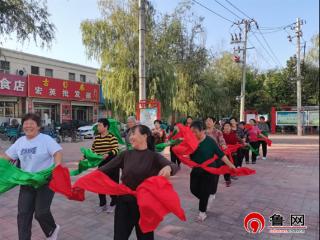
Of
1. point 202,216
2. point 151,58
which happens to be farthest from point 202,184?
point 151,58

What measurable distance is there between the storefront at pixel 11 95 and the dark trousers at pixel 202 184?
1846 cm

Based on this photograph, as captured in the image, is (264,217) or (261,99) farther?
(261,99)

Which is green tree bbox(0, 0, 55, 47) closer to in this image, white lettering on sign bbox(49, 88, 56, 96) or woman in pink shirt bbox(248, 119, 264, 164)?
woman in pink shirt bbox(248, 119, 264, 164)

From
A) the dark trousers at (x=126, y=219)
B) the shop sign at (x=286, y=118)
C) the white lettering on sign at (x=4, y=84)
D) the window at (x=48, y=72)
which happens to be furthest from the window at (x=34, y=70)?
the dark trousers at (x=126, y=219)

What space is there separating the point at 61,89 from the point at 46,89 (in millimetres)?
1541

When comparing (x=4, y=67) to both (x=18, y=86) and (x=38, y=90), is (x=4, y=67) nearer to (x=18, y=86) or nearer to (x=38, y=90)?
(x=18, y=86)

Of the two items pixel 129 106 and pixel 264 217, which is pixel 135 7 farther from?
pixel 264 217

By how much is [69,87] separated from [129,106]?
35.0 feet

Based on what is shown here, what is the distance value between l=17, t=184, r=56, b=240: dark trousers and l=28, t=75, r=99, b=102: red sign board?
64.5ft

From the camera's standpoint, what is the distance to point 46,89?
22.4m

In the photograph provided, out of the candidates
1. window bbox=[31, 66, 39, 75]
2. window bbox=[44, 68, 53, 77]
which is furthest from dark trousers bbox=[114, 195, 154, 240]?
window bbox=[44, 68, 53, 77]

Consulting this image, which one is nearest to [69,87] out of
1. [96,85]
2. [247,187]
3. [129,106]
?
[96,85]

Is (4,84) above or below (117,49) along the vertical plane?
below

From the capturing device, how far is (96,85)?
27.6m
